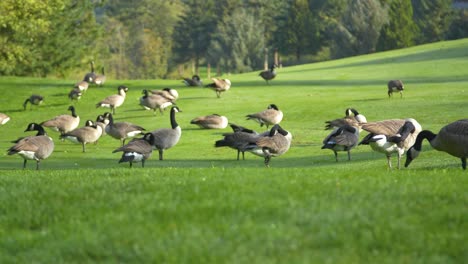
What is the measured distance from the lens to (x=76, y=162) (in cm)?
2902

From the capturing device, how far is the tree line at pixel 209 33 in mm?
91938

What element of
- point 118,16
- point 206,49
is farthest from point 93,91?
point 118,16

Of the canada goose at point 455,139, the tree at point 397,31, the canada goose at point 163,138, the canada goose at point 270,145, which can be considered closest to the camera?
the canada goose at point 455,139

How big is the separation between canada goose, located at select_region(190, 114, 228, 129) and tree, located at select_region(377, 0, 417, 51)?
76.0 meters

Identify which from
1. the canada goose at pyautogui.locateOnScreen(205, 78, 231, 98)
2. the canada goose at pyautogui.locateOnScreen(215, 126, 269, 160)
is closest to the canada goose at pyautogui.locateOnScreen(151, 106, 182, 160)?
the canada goose at pyautogui.locateOnScreen(215, 126, 269, 160)

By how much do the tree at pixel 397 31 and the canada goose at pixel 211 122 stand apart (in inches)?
2990

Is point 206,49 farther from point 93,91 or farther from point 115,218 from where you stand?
point 115,218

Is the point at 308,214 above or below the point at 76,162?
above

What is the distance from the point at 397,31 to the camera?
356 feet

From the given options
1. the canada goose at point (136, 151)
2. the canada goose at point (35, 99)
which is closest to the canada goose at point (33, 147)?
→ the canada goose at point (136, 151)

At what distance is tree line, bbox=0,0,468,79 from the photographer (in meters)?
91.9

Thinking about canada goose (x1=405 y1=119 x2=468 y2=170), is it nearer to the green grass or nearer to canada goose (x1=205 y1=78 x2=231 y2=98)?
the green grass

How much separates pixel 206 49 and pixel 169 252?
148 m

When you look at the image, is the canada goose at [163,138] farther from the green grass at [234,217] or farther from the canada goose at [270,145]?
the green grass at [234,217]
